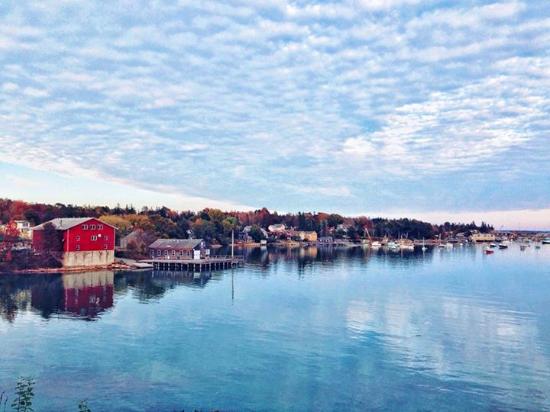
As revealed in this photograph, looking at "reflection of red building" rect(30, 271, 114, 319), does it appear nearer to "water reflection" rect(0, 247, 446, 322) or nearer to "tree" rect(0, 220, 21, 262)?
"water reflection" rect(0, 247, 446, 322)

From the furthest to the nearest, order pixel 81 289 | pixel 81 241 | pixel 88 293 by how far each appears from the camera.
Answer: pixel 81 241, pixel 81 289, pixel 88 293

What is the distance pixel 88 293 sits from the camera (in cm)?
5159

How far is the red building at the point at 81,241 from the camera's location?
7312 cm

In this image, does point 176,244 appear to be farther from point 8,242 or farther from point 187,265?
point 8,242

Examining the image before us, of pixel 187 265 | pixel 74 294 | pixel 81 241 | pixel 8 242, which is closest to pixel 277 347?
pixel 74 294

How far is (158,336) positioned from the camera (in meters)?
32.2

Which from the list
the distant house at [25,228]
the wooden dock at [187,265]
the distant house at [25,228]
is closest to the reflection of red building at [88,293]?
the wooden dock at [187,265]

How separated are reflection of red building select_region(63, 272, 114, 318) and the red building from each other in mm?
5904

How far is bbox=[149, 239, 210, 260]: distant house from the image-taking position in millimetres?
85562

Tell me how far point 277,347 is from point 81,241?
177ft

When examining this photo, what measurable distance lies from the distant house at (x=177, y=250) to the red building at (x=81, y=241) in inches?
389

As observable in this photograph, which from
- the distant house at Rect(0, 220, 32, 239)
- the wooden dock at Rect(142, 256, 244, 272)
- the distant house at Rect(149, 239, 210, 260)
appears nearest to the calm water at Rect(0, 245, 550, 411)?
the wooden dock at Rect(142, 256, 244, 272)

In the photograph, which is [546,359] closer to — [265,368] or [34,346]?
[265,368]

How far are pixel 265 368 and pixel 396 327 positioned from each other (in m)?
13.8
